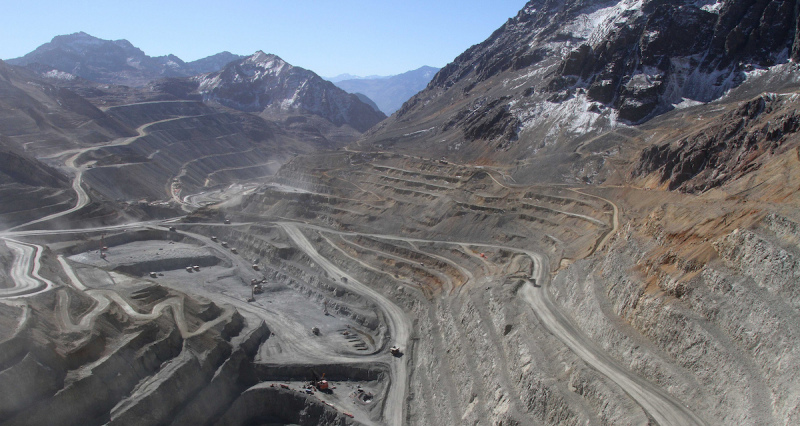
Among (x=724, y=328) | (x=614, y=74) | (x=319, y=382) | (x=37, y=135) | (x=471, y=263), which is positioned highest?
(x=614, y=74)

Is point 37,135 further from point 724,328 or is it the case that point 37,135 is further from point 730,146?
point 724,328

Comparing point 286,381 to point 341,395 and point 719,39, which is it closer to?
point 341,395

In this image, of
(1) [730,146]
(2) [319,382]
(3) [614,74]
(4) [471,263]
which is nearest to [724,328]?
(2) [319,382]

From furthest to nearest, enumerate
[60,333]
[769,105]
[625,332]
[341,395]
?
1. [769,105]
2. [341,395]
3. [60,333]
4. [625,332]

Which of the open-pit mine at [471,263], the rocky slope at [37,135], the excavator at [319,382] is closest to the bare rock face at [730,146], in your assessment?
the open-pit mine at [471,263]

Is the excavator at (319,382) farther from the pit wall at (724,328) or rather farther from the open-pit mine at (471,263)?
the pit wall at (724,328)

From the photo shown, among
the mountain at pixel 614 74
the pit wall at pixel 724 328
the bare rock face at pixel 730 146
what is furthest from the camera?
the mountain at pixel 614 74

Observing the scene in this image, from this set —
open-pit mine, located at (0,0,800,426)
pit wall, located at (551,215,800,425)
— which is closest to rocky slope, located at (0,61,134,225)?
open-pit mine, located at (0,0,800,426)

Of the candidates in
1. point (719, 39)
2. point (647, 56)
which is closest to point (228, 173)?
point (647, 56)
